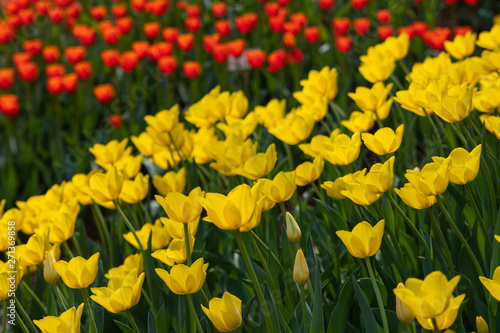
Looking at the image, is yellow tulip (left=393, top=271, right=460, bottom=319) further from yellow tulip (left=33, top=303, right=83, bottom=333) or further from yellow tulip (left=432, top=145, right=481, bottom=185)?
yellow tulip (left=33, top=303, right=83, bottom=333)

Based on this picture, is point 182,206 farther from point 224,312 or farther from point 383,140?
point 383,140

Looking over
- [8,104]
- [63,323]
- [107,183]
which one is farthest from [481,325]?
[8,104]

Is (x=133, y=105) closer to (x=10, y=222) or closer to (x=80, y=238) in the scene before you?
(x=80, y=238)

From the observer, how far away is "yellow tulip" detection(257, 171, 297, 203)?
1.39m

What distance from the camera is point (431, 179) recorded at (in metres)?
1.19

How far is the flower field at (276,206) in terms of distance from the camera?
1234 millimetres

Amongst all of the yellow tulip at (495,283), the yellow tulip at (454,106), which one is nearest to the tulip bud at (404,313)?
the yellow tulip at (495,283)

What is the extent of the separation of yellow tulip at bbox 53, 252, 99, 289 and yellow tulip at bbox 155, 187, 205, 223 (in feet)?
0.69

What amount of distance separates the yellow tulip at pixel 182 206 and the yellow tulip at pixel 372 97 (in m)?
0.80

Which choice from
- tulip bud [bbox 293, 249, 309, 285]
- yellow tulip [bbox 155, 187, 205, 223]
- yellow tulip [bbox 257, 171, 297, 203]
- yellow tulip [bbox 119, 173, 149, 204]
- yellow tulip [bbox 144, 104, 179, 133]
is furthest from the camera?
yellow tulip [bbox 144, 104, 179, 133]

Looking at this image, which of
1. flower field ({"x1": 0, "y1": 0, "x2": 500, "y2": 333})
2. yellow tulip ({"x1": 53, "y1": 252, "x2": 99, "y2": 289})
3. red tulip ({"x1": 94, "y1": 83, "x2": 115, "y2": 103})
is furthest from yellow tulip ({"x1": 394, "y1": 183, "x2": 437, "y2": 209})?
red tulip ({"x1": 94, "y1": 83, "x2": 115, "y2": 103})

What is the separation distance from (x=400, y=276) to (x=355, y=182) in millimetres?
335

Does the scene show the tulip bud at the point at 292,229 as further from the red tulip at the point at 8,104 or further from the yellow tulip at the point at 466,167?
the red tulip at the point at 8,104

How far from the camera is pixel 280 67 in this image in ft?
11.9
